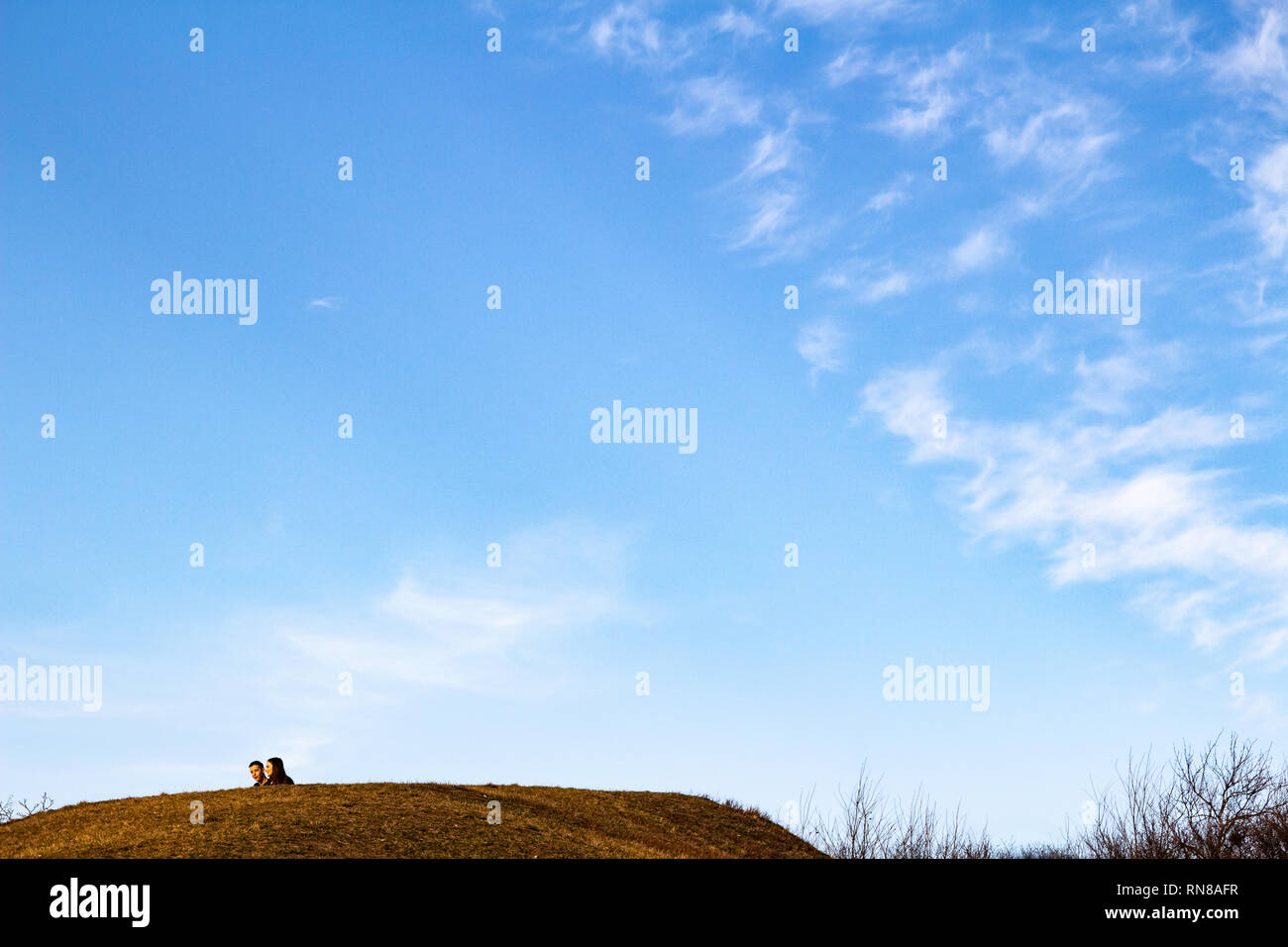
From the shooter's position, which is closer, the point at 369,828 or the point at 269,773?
the point at 369,828

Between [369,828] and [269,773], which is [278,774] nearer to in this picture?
[269,773]

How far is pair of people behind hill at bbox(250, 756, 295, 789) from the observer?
121 feet

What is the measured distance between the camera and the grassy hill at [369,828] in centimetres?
2864

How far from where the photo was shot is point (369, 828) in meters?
31.4

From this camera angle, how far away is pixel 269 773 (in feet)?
121

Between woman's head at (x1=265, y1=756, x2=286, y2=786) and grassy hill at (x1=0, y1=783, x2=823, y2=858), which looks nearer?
grassy hill at (x1=0, y1=783, x2=823, y2=858)

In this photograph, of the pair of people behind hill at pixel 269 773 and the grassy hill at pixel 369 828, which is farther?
the pair of people behind hill at pixel 269 773

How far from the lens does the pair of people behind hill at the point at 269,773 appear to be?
3684 cm

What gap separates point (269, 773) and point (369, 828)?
735 cm

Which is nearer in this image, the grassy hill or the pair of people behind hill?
the grassy hill

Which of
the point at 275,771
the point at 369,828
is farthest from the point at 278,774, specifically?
the point at 369,828

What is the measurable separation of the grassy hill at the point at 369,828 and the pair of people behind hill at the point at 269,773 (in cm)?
62
